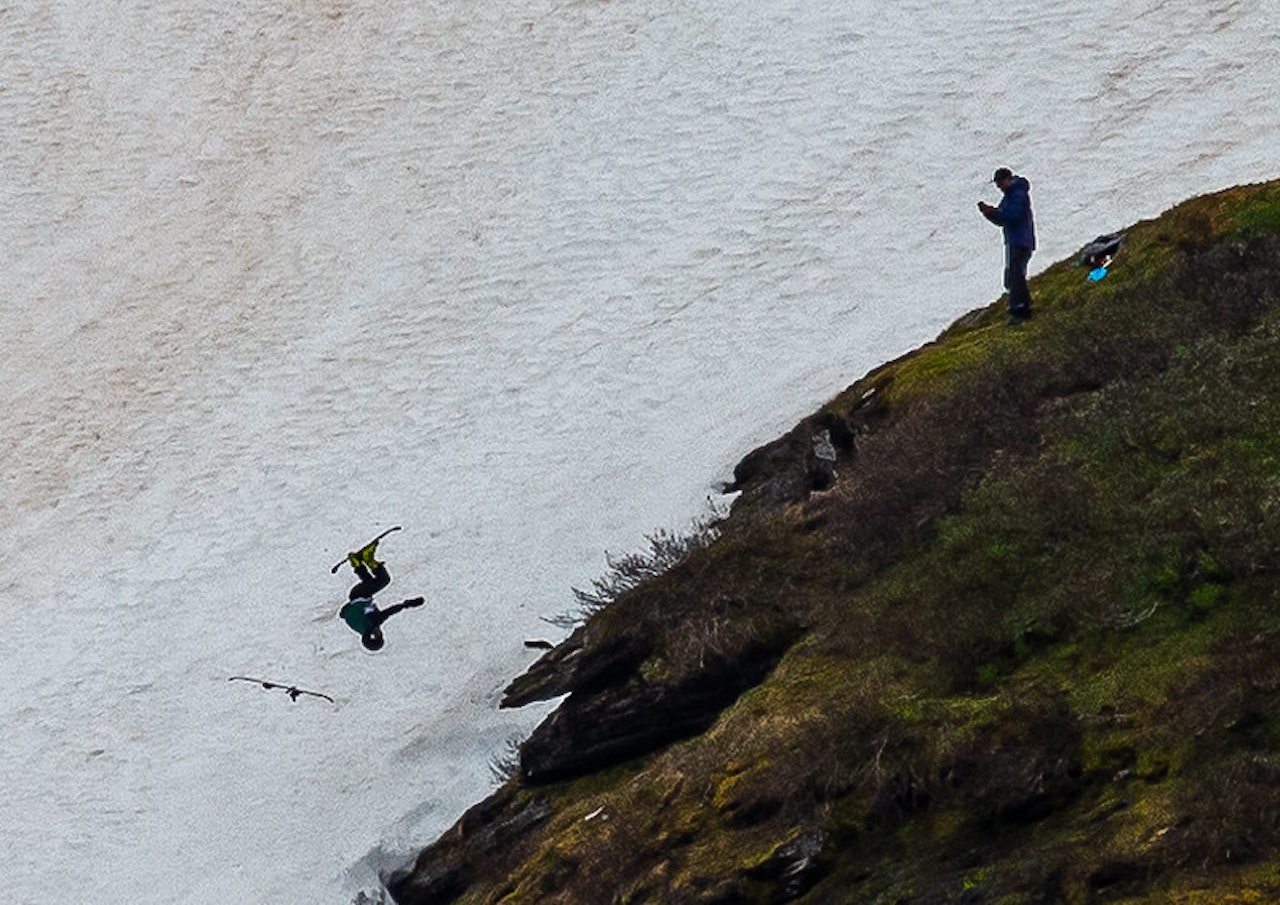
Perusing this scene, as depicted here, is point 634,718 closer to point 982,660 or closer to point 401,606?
point 982,660

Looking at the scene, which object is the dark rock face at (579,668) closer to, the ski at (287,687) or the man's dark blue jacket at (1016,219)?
the ski at (287,687)

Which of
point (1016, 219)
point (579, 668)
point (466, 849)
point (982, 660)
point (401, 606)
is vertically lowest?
point (982, 660)

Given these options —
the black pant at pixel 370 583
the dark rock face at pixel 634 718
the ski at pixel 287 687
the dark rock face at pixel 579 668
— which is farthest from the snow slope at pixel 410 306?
the dark rock face at pixel 634 718

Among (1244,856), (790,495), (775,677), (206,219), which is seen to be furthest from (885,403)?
(206,219)

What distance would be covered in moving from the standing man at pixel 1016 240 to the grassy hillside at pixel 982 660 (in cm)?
76

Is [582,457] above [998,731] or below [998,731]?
above

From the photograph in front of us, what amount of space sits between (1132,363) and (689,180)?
47.4 ft

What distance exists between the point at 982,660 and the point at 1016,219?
7.43m

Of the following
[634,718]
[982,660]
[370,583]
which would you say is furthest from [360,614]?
[982,660]

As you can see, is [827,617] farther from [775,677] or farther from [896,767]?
[896,767]

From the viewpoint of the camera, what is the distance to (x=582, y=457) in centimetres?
2223

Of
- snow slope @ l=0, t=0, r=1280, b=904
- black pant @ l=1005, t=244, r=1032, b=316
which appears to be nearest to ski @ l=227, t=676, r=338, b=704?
snow slope @ l=0, t=0, r=1280, b=904

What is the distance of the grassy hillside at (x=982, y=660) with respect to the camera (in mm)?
9320

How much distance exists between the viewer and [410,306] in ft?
86.2
